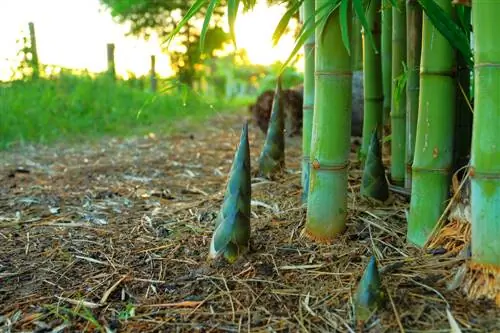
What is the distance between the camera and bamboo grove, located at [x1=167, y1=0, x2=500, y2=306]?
1.14 metres

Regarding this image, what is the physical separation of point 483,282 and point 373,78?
1.14 meters

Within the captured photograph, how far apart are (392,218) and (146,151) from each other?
2838 millimetres

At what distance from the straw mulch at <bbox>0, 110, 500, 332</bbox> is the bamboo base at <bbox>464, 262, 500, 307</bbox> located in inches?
1.1

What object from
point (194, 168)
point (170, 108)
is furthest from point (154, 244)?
point (170, 108)

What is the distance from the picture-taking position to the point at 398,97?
1.85 metres

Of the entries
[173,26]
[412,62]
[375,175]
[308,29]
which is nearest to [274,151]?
[375,175]

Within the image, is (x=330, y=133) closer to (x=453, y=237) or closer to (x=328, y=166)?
(x=328, y=166)

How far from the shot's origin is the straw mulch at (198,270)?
1206mm

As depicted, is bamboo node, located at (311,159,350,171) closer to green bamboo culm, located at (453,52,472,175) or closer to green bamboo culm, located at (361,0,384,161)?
green bamboo culm, located at (453,52,472,175)

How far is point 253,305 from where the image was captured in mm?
1275

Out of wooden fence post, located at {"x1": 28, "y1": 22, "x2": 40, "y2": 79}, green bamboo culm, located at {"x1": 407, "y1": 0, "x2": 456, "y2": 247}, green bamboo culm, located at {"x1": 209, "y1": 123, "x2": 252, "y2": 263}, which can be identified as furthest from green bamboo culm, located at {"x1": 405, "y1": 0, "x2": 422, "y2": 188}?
wooden fence post, located at {"x1": 28, "y1": 22, "x2": 40, "y2": 79}

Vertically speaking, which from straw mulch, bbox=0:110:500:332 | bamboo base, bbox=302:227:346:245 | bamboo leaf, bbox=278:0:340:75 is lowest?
straw mulch, bbox=0:110:500:332

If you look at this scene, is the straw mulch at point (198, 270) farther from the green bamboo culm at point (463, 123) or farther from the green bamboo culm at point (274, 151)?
the green bamboo culm at point (463, 123)

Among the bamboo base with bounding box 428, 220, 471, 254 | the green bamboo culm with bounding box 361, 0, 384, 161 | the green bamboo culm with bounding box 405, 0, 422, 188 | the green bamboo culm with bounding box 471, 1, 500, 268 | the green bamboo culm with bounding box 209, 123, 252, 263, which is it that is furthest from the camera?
the green bamboo culm with bounding box 361, 0, 384, 161
